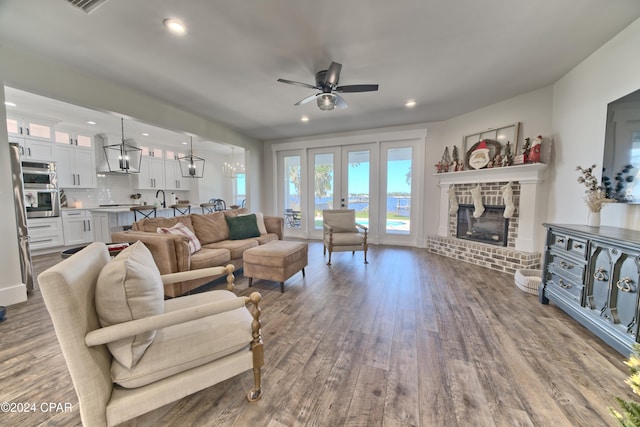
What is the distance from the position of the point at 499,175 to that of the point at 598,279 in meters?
2.28

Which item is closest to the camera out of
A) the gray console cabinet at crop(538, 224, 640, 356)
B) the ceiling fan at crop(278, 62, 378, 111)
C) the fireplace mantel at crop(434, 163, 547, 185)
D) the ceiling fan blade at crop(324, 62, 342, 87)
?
the gray console cabinet at crop(538, 224, 640, 356)

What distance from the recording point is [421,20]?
6.64 ft

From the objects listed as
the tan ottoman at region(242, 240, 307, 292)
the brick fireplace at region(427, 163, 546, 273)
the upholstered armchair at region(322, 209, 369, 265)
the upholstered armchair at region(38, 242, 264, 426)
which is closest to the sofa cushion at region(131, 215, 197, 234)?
the tan ottoman at region(242, 240, 307, 292)

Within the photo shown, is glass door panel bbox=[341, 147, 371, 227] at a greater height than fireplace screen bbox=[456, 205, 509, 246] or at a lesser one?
greater

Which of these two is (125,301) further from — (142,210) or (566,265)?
(142,210)

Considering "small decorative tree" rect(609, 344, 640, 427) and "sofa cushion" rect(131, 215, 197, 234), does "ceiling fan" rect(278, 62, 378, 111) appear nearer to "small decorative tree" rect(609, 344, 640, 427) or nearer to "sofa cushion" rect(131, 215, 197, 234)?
"sofa cushion" rect(131, 215, 197, 234)

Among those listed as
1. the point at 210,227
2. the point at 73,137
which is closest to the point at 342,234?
the point at 210,227

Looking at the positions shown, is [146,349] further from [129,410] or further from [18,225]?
[18,225]

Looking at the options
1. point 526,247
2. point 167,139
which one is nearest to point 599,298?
point 526,247

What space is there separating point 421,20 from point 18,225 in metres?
4.68

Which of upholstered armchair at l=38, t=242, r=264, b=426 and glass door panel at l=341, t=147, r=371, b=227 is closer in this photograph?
upholstered armchair at l=38, t=242, r=264, b=426

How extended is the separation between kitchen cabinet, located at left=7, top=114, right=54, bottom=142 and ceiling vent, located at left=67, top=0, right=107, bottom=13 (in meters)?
4.34

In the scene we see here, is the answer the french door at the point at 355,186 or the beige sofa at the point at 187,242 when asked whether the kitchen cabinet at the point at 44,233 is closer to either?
the beige sofa at the point at 187,242

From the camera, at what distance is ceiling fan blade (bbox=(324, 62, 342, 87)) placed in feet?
7.89
